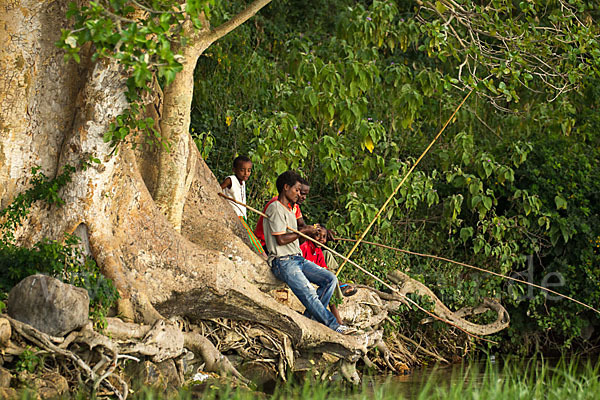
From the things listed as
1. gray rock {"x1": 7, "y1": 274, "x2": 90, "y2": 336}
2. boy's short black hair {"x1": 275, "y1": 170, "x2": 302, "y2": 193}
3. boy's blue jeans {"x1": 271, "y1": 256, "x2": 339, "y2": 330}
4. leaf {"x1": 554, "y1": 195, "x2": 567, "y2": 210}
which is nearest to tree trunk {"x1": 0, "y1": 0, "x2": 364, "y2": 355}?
boy's blue jeans {"x1": 271, "y1": 256, "x2": 339, "y2": 330}

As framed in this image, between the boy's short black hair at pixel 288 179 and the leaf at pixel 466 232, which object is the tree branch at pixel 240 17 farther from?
the leaf at pixel 466 232

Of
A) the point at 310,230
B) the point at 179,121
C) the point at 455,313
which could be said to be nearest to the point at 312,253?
the point at 310,230

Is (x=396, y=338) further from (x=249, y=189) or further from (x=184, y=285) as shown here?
(x=184, y=285)

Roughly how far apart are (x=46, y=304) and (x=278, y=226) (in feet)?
8.10

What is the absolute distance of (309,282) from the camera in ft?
25.4

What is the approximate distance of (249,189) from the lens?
10391mm

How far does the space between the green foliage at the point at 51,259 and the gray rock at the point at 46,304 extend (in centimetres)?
→ 34

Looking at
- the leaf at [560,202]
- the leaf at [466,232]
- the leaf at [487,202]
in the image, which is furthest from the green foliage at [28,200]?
the leaf at [560,202]

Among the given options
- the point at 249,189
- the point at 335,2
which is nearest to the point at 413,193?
the point at 249,189

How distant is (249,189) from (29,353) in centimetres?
518

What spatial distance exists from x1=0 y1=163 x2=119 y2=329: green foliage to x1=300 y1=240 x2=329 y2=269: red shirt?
239 cm

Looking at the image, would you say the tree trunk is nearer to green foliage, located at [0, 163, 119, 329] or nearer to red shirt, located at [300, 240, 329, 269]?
green foliage, located at [0, 163, 119, 329]

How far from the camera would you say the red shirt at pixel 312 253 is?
8141mm

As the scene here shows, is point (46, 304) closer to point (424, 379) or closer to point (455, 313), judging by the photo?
point (424, 379)
